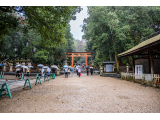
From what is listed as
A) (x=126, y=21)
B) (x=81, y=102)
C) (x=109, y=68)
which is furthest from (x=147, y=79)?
(x=126, y=21)

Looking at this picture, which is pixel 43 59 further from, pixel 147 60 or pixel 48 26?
pixel 147 60

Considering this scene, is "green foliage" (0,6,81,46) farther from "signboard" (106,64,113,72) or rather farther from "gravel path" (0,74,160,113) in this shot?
"signboard" (106,64,113,72)

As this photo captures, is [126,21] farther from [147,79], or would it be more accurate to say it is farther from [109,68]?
[147,79]

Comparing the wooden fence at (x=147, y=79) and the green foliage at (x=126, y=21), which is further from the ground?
the green foliage at (x=126, y=21)

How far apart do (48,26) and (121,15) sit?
14203mm

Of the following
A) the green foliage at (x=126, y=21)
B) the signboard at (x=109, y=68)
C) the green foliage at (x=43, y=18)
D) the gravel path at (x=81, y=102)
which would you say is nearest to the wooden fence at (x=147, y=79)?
A: the gravel path at (x=81, y=102)

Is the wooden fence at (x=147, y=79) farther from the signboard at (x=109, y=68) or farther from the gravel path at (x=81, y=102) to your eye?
the signboard at (x=109, y=68)

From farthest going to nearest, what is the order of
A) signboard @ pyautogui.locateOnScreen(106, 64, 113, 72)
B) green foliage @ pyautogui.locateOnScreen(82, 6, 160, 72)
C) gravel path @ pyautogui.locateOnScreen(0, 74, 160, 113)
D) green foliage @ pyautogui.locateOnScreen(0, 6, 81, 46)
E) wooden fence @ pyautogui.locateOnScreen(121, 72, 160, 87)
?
signboard @ pyautogui.locateOnScreen(106, 64, 113, 72)
green foliage @ pyautogui.locateOnScreen(82, 6, 160, 72)
wooden fence @ pyautogui.locateOnScreen(121, 72, 160, 87)
green foliage @ pyautogui.locateOnScreen(0, 6, 81, 46)
gravel path @ pyautogui.locateOnScreen(0, 74, 160, 113)

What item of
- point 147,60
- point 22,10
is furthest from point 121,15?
point 22,10

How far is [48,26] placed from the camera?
666 centimetres

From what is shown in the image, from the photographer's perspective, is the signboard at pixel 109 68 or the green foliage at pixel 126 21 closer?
the green foliage at pixel 126 21

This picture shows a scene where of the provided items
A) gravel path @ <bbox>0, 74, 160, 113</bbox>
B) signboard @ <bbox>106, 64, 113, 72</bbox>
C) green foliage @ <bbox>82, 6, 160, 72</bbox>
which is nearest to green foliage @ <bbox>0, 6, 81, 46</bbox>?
gravel path @ <bbox>0, 74, 160, 113</bbox>

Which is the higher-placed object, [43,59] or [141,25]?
[141,25]

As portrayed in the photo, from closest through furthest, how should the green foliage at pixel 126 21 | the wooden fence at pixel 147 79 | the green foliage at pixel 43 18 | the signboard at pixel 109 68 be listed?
the green foliage at pixel 43 18 < the wooden fence at pixel 147 79 < the green foliage at pixel 126 21 < the signboard at pixel 109 68
